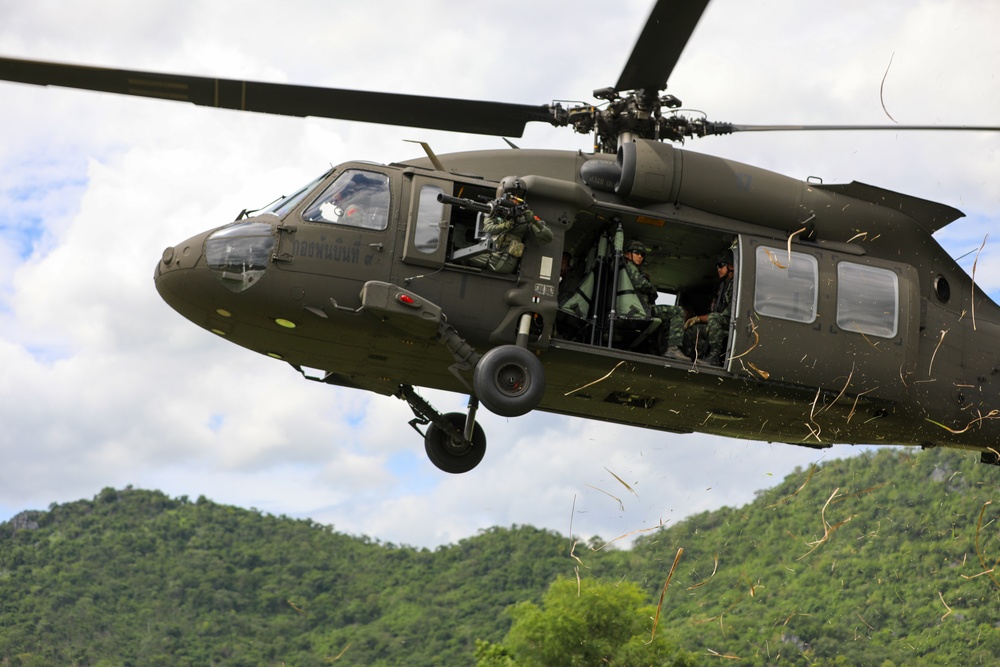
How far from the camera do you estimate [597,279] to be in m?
10.3

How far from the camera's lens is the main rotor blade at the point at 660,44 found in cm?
914

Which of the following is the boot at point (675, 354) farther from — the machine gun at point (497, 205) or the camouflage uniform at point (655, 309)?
the machine gun at point (497, 205)

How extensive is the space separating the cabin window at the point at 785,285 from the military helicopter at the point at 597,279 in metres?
0.02

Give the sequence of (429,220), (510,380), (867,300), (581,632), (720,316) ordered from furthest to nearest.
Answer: (581,632), (867,300), (720,316), (429,220), (510,380)

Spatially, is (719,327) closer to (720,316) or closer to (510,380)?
(720,316)

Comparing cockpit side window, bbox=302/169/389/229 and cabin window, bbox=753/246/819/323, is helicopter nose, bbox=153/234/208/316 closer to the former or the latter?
cockpit side window, bbox=302/169/389/229

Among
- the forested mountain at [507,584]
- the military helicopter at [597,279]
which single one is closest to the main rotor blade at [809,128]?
the military helicopter at [597,279]

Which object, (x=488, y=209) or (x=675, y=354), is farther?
(x=675, y=354)

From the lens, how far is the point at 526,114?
10625mm

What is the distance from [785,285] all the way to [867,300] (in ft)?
2.59

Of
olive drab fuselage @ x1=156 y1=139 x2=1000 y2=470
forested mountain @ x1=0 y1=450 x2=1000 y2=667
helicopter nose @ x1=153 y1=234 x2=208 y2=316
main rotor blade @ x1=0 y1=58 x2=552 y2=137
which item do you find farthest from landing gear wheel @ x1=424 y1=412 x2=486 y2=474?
forested mountain @ x1=0 y1=450 x2=1000 y2=667

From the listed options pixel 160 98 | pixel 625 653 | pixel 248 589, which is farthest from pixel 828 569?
pixel 160 98

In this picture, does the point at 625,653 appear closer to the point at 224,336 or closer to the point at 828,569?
the point at 828,569

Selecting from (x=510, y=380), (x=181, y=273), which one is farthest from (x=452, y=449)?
(x=181, y=273)
